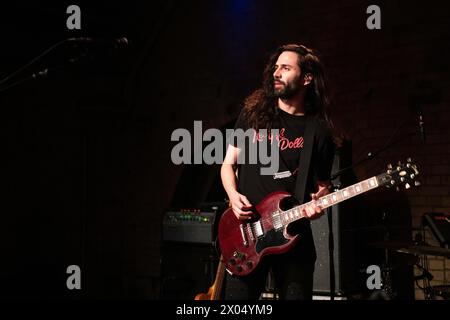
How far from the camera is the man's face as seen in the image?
3.22 m

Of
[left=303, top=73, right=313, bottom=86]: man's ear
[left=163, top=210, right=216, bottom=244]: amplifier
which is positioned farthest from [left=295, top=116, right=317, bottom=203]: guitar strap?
[left=163, top=210, right=216, bottom=244]: amplifier

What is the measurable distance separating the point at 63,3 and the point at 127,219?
2754 millimetres

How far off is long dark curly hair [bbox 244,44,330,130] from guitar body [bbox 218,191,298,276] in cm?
45

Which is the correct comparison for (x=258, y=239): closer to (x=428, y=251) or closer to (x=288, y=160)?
(x=288, y=160)

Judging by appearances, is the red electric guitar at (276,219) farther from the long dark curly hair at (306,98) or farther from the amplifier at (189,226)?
the amplifier at (189,226)

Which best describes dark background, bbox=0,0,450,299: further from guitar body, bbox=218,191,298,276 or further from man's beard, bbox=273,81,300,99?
guitar body, bbox=218,191,298,276

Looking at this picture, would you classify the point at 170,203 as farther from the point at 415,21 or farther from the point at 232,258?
the point at 232,258

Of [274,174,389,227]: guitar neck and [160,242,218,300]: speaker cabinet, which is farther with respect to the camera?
[160,242,218,300]: speaker cabinet

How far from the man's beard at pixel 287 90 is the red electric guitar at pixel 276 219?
557 millimetres

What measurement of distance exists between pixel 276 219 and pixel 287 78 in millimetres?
788

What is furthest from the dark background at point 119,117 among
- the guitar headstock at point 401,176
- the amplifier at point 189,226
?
the guitar headstock at point 401,176

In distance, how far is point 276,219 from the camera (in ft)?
10.0

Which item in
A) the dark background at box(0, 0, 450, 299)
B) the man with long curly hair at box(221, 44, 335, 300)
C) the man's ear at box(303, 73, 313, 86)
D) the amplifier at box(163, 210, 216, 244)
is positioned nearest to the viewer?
the man with long curly hair at box(221, 44, 335, 300)
